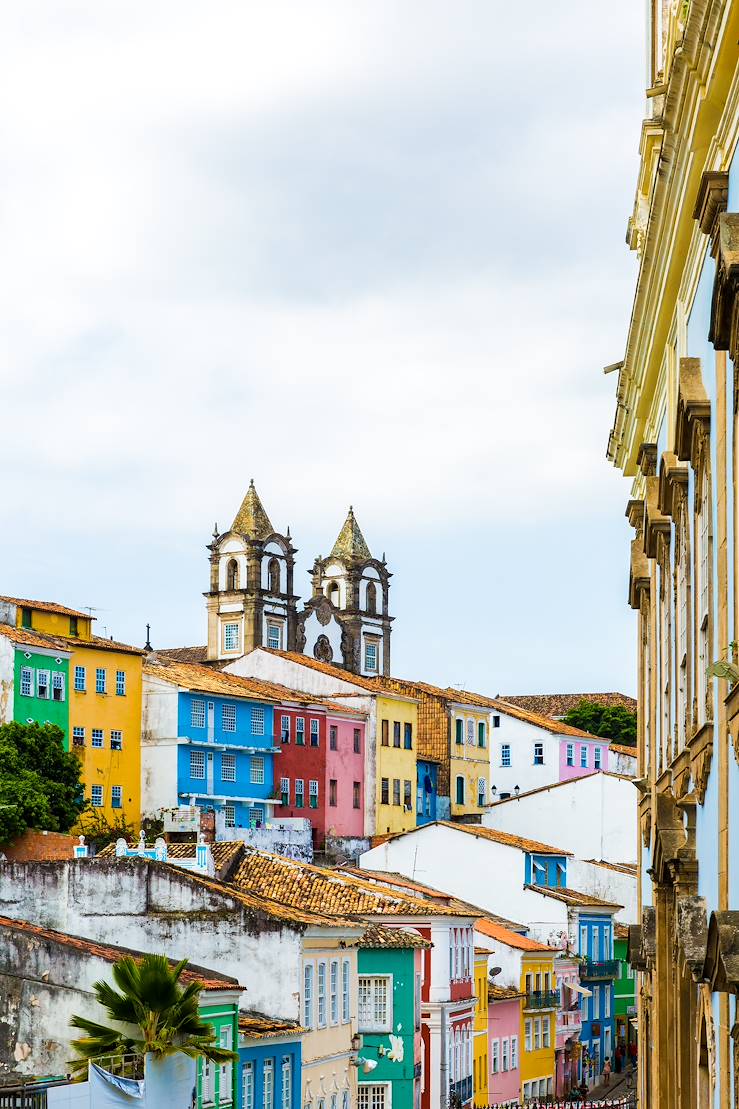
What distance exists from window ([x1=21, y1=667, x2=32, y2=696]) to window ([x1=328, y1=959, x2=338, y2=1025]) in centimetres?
2585

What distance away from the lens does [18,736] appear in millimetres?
65875

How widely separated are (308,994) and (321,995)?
1.37m

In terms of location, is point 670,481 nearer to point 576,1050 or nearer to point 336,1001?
point 336,1001

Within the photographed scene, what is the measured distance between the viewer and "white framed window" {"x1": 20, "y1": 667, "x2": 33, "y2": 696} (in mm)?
69000

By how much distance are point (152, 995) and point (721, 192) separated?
76.1 ft

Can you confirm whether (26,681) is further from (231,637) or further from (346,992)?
(231,637)

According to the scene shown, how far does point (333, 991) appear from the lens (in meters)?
45.7

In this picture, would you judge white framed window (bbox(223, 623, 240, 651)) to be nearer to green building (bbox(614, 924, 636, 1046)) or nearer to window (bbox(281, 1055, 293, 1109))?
green building (bbox(614, 924, 636, 1046))

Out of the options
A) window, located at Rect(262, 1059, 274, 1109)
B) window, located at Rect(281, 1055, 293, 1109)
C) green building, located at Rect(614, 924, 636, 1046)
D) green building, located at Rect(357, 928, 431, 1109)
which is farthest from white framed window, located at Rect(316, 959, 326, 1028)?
green building, located at Rect(614, 924, 636, 1046)

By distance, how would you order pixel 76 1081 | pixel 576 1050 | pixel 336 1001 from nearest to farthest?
1. pixel 76 1081
2. pixel 336 1001
3. pixel 576 1050

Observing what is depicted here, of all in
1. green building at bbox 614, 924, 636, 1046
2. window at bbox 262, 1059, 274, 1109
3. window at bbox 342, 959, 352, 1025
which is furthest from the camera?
green building at bbox 614, 924, 636, 1046

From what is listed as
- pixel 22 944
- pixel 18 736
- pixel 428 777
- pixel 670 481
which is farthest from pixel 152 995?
pixel 428 777

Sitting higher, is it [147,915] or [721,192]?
[721,192]

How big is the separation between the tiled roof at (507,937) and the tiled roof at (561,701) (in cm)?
4729
